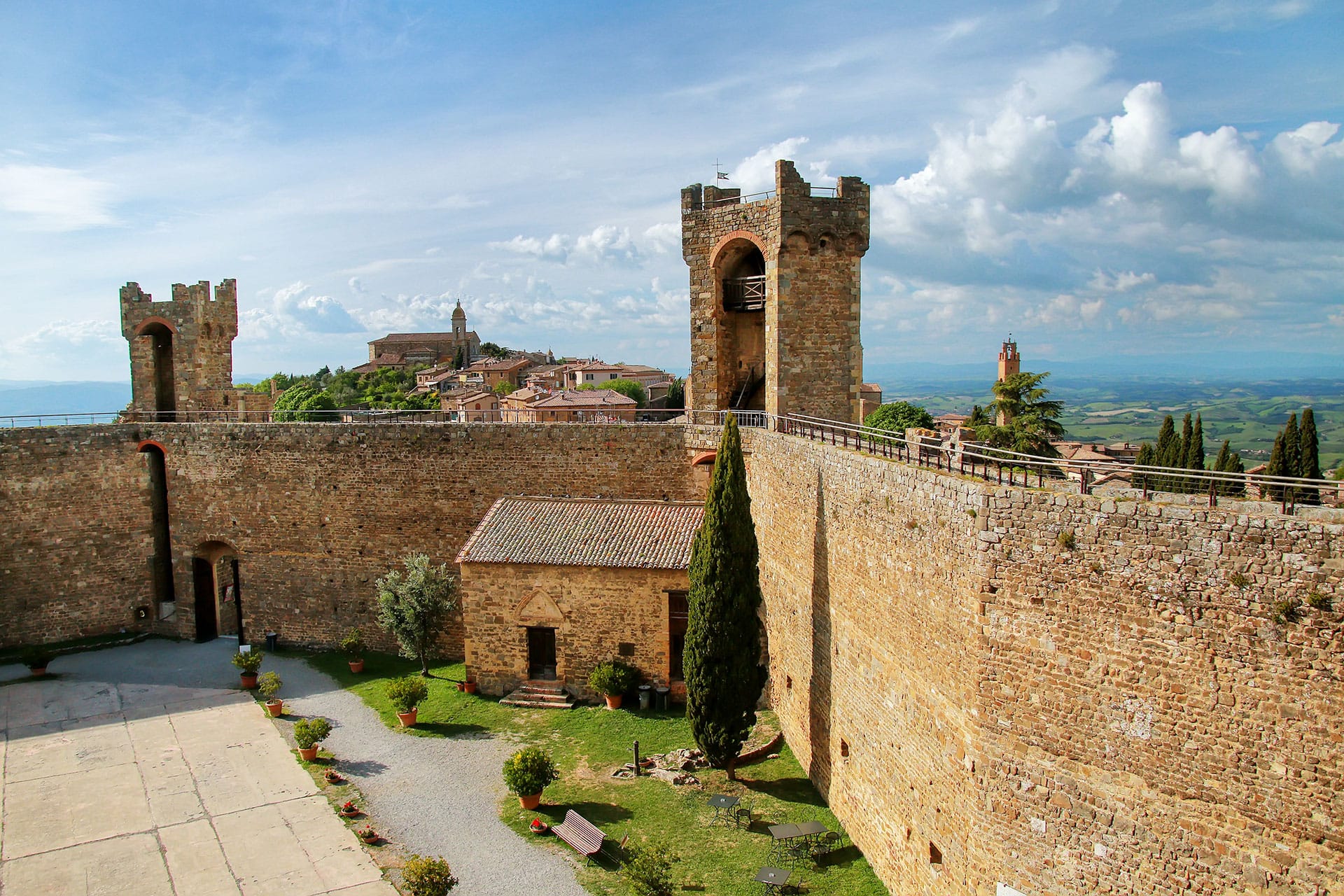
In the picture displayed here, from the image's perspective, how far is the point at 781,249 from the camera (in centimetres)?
1877

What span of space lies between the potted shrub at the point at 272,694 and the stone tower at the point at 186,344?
1031 centimetres

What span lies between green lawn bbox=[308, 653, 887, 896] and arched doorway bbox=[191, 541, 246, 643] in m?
5.91

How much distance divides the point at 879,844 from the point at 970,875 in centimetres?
297

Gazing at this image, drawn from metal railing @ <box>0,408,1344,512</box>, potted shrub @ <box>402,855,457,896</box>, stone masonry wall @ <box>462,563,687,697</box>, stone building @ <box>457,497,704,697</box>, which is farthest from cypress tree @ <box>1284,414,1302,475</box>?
potted shrub @ <box>402,855,457,896</box>

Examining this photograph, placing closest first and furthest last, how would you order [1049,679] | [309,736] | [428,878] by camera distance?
[1049,679] < [428,878] < [309,736]

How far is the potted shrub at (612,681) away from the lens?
1836cm

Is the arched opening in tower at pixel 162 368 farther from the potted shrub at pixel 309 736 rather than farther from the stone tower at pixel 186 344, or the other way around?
the potted shrub at pixel 309 736

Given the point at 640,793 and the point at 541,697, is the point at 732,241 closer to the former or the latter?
the point at 541,697

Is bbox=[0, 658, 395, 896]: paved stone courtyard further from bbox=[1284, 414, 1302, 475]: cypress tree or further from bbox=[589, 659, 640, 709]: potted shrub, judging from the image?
bbox=[1284, 414, 1302, 475]: cypress tree

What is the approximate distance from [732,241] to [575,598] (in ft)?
28.9

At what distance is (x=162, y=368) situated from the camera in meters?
27.4

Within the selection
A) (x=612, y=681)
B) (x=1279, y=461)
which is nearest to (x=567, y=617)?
(x=612, y=681)

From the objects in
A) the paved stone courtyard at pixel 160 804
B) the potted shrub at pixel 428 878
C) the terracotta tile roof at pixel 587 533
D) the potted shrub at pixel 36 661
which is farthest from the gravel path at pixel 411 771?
the terracotta tile roof at pixel 587 533

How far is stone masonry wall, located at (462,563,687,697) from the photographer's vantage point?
18609 millimetres
